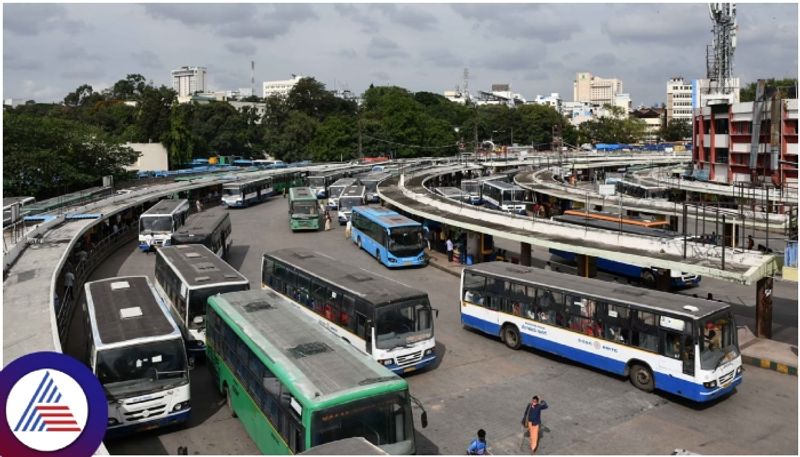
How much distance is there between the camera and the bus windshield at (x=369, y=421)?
9828mm

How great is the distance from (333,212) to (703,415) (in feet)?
120

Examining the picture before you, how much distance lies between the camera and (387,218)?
2988cm

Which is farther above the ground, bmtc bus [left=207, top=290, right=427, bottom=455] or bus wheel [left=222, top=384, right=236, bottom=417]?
bmtc bus [left=207, top=290, right=427, bottom=455]

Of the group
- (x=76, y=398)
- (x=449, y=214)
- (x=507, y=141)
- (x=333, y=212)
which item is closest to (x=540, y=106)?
(x=507, y=141)

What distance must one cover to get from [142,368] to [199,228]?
51.6 ft

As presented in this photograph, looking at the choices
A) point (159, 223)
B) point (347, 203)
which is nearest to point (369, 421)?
point (159, 223)

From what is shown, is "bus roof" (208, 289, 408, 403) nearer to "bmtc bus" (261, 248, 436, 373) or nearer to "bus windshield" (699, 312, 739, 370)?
"bmtc bus" (261, 248, 436, 373)

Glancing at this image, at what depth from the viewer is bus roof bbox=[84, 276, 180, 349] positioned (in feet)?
43.7

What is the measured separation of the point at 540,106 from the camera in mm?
123688

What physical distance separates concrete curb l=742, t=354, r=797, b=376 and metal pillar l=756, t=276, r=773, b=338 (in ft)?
5.83

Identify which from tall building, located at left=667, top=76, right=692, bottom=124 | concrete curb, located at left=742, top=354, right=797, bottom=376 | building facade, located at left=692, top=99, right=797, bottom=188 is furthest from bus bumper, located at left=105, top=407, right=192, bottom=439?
Answer: tall building, located at left=667, top=76, right=692, bottom=124

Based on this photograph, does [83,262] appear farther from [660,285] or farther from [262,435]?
[660,285]

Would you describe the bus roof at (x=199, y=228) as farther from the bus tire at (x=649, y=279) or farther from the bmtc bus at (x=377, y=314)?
the bus tire at (x=649, y=279)

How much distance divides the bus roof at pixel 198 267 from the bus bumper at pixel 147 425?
476 centimetres
